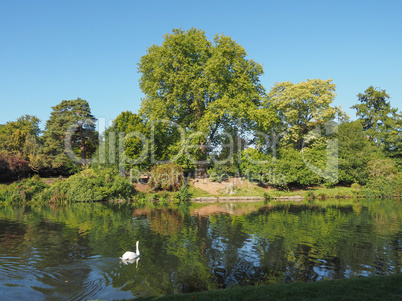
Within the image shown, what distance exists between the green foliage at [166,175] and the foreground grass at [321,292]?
27630 millimetres

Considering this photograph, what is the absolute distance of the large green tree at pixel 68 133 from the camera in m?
43.9

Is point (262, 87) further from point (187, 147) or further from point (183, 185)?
point (183, 185)

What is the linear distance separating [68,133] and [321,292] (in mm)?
44367

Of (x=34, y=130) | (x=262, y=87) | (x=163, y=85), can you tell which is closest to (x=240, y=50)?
(x=262, y=87)

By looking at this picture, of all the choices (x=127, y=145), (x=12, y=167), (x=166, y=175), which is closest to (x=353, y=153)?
(x=166, y=175)

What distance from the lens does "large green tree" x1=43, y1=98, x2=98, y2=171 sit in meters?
43.9

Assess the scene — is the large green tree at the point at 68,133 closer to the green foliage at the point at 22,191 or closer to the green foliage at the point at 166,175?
the green foliage at the point at 22,191

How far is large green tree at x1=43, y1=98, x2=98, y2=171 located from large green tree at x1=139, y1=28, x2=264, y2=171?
12944 mm

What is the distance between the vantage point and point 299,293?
272 inches

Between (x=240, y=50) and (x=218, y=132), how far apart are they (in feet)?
36.1

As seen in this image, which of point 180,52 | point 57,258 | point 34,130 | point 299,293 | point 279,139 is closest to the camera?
point 299,293

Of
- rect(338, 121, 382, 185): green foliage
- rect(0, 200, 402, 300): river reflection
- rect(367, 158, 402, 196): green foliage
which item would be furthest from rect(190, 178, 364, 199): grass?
rect(0, 200, 402, 300): river reflection

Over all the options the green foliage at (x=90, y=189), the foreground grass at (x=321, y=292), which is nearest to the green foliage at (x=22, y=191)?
the green foliage at (x=90, y=189)

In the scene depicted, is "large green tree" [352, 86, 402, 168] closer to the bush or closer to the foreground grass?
the foreground grass
